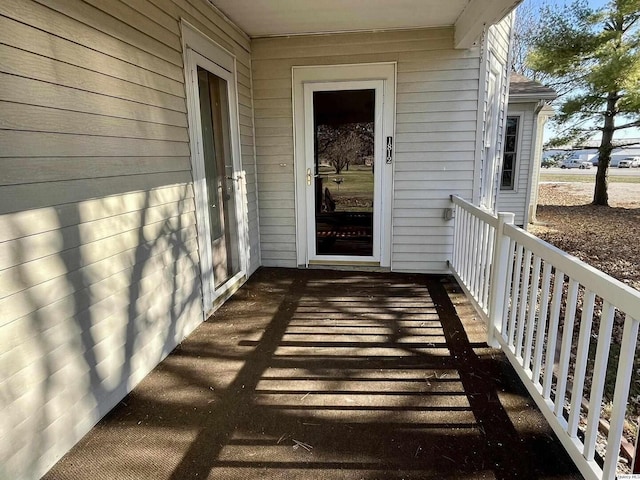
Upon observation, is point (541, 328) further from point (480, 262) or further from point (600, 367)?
point (480, 262)

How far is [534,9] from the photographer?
46.9 ft

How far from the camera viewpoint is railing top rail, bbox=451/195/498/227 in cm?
268

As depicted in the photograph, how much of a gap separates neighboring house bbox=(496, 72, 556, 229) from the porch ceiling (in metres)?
4.17

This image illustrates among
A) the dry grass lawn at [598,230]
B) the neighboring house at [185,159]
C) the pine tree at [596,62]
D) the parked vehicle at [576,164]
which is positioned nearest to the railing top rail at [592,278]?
the neighboring house at [185,159]

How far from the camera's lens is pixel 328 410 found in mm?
2008

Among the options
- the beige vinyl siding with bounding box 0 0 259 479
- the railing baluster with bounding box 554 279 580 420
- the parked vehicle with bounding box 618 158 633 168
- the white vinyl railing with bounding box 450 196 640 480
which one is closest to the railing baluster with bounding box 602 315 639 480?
the white vinyl railing with bounding box 450 196 640 480

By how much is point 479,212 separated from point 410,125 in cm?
144

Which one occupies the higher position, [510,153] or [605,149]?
[605,149]

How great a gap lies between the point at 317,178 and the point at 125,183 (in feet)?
8.11

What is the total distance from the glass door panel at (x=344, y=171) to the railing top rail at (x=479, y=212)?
881 millimetres

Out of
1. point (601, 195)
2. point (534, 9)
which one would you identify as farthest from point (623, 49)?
point (534, 9)

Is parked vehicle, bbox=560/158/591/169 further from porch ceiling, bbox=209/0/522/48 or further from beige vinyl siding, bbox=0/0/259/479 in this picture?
beige vinyl siding, bbox=0/0/259/479

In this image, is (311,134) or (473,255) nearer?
(473,255)

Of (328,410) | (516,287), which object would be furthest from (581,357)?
(328,410)
